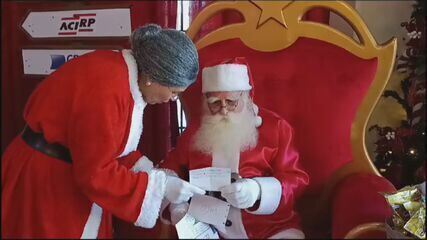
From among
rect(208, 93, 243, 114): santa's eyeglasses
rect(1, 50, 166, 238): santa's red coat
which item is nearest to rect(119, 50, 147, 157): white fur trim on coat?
rect(1, 50, 166, 238): santa's red coat

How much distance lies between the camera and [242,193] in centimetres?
72

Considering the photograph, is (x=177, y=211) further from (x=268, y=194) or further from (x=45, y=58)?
(x=45, y=58)

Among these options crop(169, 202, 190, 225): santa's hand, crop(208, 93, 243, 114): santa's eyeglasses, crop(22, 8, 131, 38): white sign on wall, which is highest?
crop(22, 8, 131, 38): white sign on wall

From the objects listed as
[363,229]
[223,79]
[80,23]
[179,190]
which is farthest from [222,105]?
[363,229]

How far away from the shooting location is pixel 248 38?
0.86 metres

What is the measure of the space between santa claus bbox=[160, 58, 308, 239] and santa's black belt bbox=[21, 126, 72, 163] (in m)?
0.17

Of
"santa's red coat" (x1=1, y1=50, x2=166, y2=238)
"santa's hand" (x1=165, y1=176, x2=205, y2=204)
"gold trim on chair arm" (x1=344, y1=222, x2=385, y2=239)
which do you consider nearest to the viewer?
"santa's red coat" (x1=1, y1=50, x2=166, y2=238)

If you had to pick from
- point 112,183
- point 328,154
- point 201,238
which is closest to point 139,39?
point 112,183

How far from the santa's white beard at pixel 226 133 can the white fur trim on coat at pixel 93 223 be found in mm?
174

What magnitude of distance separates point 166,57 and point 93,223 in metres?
0.27

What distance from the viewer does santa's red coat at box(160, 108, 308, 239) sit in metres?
0.74

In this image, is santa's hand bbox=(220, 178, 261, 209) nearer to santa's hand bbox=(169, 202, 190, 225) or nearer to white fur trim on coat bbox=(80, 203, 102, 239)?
santa's hand bbox=(169, 202, 190, 225)

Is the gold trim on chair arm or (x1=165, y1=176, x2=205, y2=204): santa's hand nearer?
(x1=165, y1=176, x2=205, y2=204): santa's hand

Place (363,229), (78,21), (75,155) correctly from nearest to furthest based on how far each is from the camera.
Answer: (75,155) → (78,21) → (363,229)
